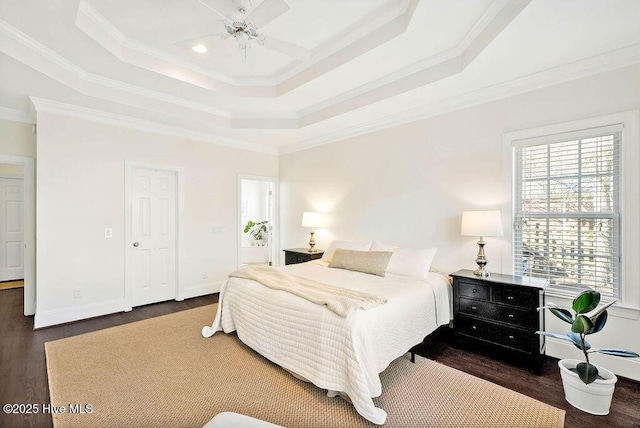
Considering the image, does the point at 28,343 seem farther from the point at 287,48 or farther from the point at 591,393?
the point at 591,393

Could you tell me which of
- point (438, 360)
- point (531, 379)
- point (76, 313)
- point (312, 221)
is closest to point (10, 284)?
point (76, 313)

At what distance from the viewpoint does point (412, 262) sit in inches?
123

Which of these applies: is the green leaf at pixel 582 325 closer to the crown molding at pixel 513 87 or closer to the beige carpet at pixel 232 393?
the beige carpet at pixel 232 393

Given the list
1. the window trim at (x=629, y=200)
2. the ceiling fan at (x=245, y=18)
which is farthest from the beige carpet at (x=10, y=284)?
the window trim at (x=629, y=200)

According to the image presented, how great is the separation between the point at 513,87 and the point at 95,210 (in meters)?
4.95

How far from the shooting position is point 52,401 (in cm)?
199

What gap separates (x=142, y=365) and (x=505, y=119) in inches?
160

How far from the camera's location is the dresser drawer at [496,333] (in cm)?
243

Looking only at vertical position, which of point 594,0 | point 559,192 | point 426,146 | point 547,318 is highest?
point 594,0

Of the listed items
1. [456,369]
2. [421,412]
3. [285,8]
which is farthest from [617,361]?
[285,8]

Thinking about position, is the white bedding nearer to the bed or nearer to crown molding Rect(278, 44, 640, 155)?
Result: the bed

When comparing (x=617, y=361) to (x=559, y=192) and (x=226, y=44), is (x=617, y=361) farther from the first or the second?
(x=226, y=44)

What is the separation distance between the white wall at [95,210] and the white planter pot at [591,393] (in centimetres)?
443

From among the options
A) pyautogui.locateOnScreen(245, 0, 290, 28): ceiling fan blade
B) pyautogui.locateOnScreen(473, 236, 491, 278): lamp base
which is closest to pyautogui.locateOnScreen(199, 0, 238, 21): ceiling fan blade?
pyautogui.locateOnScreen(245, 0, 290, 28): ceiling fan blade
